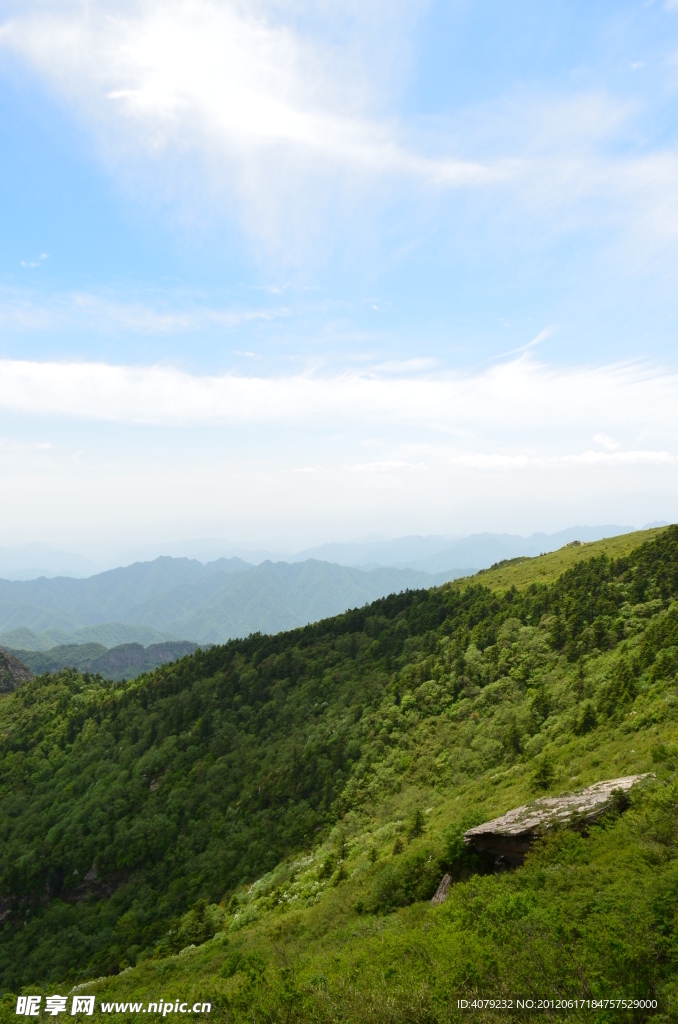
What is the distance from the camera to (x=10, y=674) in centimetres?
13412

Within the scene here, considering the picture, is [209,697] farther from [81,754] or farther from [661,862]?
[661,862]

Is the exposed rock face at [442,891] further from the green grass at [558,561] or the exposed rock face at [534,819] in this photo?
the green grass at [558,561]

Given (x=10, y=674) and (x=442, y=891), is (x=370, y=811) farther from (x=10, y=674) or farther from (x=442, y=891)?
(x=10, y=674)

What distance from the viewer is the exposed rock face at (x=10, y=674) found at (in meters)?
129

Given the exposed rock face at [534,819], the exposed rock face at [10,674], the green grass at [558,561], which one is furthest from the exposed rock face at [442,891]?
the exposed rock face at [10,674]

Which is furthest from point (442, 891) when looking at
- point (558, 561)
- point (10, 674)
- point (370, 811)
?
point (10, 674)

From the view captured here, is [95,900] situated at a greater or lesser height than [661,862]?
lesser

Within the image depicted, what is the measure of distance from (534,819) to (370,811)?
89.8 ft

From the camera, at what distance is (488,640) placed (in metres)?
58.6

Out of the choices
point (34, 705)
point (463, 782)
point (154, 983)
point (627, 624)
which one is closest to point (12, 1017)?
point (154, 983)

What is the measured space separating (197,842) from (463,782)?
1592 inches

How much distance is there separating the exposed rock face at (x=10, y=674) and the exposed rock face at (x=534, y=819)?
149m

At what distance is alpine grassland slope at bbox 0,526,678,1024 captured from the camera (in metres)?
17.8

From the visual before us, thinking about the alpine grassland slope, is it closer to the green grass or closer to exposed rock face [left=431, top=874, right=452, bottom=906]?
exposed rock face [left=431, top=874, right=452, bottom=906]
